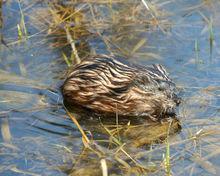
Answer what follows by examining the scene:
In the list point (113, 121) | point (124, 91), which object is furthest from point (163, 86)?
point (113, 121)

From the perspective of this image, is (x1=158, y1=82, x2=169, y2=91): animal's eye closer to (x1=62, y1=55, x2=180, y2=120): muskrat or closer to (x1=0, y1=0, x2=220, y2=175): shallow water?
(x1=62, y1=55, x2=180, y2=120): muskrat

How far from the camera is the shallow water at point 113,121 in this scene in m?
A: 4.87

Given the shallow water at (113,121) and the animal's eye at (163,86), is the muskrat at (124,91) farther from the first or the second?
the shallow water at (113,121)

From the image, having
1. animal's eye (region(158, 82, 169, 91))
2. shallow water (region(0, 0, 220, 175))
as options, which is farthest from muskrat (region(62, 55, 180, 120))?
shallow water (region(0, 0, 220, 175))

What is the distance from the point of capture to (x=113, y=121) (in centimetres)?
553

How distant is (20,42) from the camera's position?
6.69 metres

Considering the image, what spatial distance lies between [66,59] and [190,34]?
1.35 metres

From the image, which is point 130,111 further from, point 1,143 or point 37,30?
point 37,30

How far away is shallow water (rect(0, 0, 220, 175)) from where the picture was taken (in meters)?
4.87

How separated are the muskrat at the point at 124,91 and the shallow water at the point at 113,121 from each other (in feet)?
0.55

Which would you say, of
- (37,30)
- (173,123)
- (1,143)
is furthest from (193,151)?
(37,30)

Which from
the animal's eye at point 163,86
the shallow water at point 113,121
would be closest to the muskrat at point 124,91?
the animal's eye at point 163,86

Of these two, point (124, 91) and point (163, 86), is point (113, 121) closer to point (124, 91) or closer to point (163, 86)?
point (124, 91)

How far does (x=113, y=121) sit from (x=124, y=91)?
278mm
